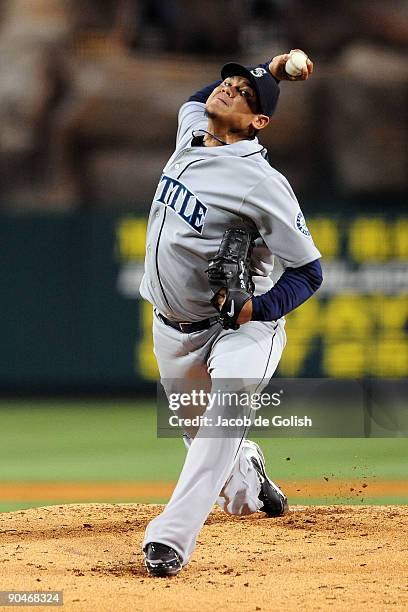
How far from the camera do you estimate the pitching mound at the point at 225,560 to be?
3.43 metres

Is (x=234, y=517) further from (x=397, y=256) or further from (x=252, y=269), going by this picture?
(x=397, y=256)

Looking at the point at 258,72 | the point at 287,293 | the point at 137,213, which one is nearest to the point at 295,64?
the point at 258,72

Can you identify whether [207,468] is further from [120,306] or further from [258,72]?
[120,306]

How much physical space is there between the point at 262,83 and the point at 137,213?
5.26 m

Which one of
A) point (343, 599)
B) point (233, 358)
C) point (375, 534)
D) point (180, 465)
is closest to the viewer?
point (343, 599)

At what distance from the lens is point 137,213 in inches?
367

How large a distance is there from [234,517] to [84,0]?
10.0 metres

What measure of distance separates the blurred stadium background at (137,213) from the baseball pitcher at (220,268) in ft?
5.82

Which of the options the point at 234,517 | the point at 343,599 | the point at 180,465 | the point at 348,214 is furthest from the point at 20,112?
the point at 343,599

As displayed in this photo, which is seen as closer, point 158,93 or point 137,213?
point 137,213

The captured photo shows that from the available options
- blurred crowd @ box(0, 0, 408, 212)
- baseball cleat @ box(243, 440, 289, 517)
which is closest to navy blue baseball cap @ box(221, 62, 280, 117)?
baseball cleat @ box(243, 440, 289, 517)

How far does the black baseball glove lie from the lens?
3787 millimetres

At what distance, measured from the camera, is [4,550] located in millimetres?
4137

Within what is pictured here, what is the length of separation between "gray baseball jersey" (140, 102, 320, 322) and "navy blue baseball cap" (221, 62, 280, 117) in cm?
14
